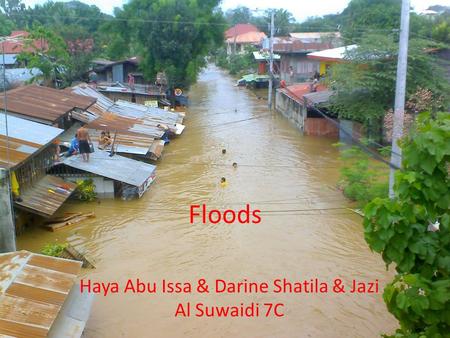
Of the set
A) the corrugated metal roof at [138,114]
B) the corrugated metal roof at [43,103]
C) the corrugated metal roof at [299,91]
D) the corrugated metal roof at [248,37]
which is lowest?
the corrugated metal roof at [138,114]

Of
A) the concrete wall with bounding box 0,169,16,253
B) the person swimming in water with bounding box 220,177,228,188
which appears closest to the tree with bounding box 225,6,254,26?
the person swimming in water with bounding box 220,177,228,188

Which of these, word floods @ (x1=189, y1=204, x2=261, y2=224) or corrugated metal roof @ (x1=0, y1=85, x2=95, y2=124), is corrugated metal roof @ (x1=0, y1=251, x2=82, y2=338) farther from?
corrugated metal roof @ (x1=0, y1=85, x2=95, y2=124)

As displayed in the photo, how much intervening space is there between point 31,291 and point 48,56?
93.3ft

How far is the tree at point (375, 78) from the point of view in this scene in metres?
21.4

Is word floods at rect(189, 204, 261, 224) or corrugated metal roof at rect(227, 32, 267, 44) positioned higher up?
corrugated metal roof at rect(227, 32, 267, 44)

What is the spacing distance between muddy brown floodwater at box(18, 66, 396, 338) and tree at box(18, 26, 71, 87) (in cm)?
1297

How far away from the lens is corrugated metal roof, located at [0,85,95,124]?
676 inches

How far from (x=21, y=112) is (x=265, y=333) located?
11.6 meters

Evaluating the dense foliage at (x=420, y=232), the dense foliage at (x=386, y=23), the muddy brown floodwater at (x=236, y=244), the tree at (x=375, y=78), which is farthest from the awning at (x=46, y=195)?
the dense foliage at (x=386, y=23)

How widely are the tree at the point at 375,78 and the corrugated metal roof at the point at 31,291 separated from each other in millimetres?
16565

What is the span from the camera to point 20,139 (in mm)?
13531

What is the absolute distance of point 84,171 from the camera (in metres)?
15.9

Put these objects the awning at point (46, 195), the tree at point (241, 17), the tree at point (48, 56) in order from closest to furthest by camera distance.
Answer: the awning at point (46, 195), the tree at point (48, 56), the tree at point (241, 17)

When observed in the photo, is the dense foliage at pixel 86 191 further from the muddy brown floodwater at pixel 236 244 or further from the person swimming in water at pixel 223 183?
the person swimming in water at pixel 223 183
